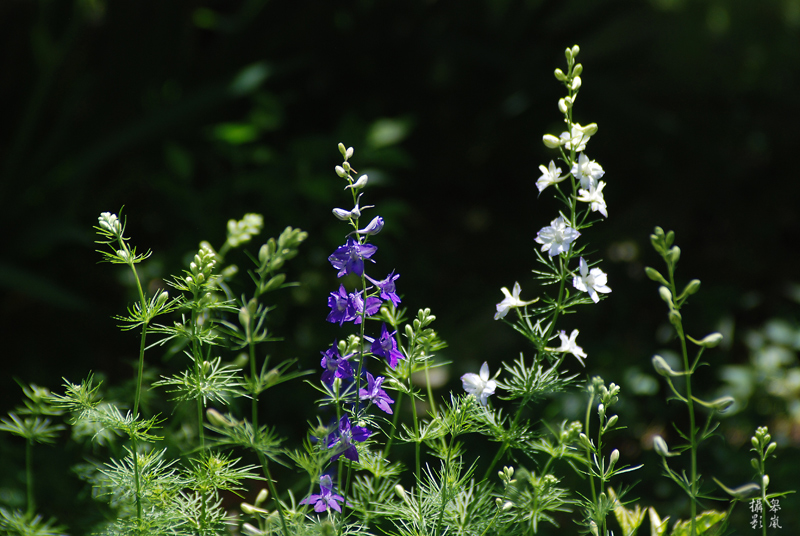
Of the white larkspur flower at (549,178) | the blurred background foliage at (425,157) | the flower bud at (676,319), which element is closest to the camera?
the flower bud at (676,319)

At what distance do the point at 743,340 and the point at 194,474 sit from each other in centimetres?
184

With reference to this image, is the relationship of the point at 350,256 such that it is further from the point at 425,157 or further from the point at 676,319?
the point at 425,157

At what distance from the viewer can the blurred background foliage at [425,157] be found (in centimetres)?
153

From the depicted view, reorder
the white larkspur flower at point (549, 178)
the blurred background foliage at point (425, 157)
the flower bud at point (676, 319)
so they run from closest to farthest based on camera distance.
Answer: the flower bud at point (676, 319), the white larkspur flower at point (549, 178), the blurred background foliage at point (425, 157)

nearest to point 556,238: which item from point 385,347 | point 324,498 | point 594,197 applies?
point 594,197

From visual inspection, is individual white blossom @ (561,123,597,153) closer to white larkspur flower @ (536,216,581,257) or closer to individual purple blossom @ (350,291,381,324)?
white larkspur flower @ (536,216,581,257)

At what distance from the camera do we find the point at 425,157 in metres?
2.13

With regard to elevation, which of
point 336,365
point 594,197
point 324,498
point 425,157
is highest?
point 425,157

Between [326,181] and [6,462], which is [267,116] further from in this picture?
[6,462]

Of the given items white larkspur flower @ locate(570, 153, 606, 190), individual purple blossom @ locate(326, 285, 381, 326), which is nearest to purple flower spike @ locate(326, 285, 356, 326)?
individual purple blossom @ locate(326, 285, 381, 326)

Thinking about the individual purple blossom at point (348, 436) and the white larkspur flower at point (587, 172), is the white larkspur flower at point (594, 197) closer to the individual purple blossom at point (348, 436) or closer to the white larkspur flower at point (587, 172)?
the white larkspur flower at point (587, 172)

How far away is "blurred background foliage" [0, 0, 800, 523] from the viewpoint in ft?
5.03

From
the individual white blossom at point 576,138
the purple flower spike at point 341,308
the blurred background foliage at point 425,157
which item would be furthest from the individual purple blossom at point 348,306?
the blurred background foliage at point 425,157

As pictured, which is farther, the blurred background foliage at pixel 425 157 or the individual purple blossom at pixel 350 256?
the blurred background foliage at pixel 425 157
